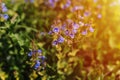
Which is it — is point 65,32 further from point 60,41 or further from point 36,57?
point 36,57

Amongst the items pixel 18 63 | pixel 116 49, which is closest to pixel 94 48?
pixel 116 49

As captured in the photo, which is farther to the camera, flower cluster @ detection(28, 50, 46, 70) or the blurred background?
the blurred background

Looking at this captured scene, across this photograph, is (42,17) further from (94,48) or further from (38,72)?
(38,72)

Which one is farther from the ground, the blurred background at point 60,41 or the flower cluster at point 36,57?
the blurred background at point 60,41

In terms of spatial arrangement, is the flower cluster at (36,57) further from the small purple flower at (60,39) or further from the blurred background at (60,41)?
the small purple flower at (60,39)

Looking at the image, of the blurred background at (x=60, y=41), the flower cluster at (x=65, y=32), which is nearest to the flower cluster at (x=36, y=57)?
the blurred background at (x=60, y=41)

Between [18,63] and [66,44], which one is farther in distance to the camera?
[18,63]

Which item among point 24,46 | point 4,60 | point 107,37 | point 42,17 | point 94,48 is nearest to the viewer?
point 24,46

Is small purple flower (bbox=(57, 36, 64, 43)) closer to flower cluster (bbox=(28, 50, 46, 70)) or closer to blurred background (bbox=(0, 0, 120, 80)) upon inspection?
blurred background (bbox=(0, 0, 120, 80))

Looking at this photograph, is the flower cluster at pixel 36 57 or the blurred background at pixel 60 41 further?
the blurred background at pixel 60 41

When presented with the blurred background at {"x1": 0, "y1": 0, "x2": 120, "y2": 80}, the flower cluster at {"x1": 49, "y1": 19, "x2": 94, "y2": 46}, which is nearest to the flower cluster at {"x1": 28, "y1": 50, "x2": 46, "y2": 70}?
the blurred background at {"x1": 0, "y1": 0, "x2": 120, "y2": 80}

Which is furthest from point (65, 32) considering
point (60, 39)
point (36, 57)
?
point (36, 57)
